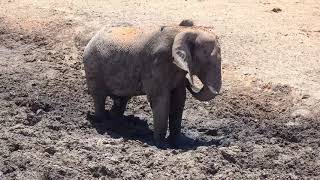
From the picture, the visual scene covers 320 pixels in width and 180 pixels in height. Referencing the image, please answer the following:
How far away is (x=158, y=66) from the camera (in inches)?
335

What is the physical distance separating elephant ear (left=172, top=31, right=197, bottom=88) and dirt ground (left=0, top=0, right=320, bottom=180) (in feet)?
3.24

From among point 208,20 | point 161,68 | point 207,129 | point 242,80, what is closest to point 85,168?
point 161,68

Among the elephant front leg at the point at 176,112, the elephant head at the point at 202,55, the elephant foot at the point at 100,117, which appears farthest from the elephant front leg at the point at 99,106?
the elephant head at the point at 202,55

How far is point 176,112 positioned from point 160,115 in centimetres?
44

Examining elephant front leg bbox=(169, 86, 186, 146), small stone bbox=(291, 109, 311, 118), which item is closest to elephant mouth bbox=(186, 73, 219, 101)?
elephant front leg bbox=(169, 86, 186, 146)

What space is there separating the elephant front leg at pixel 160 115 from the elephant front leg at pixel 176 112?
282 mm

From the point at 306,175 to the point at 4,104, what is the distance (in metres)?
4.16

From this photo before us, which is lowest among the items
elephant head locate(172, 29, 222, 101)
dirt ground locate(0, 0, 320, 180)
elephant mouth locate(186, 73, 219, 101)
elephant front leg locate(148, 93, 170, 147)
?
dirt ground locate(0, 0, 320, 180)

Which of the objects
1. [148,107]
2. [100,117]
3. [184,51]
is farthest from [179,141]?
[184,51]

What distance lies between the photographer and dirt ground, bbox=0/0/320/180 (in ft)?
26.5

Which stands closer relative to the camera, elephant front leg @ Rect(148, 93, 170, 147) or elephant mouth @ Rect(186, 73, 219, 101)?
elephant mouth @ Rect(186, 73, 219, 101)

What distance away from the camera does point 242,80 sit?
11.0 m

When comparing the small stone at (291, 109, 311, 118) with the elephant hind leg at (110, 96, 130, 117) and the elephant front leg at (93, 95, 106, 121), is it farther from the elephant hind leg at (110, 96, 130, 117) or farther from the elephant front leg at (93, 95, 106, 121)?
the elephant front leg at (93, 95, 106, 121)

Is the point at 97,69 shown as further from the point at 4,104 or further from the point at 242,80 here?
the point at 242,80
